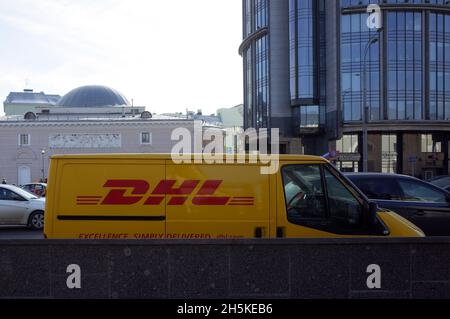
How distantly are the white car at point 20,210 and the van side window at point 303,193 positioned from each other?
11053 mm

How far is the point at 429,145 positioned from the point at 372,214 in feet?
166

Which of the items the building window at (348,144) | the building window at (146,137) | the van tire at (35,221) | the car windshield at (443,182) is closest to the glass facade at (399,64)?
the building window at (348,144)

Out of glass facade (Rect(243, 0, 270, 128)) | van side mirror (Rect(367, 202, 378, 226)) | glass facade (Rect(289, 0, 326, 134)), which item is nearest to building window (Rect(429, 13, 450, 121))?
glass facade (Rect(289, 0, 326, 134))

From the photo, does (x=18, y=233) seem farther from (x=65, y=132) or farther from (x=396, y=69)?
(x=65, y=132)

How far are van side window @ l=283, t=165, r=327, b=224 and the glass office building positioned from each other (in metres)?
42.9

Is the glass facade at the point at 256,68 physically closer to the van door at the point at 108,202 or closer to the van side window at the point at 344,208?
the van side window at the point at 344,208

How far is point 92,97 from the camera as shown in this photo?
85.2m

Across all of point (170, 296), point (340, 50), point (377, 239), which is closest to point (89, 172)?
point (170, 296)

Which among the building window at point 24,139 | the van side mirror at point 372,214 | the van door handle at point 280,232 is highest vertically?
the building window at point 24,139

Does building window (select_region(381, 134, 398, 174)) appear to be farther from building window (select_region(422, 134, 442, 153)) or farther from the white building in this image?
the white building

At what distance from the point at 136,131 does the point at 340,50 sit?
29667mm

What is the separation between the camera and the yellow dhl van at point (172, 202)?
5.21 metres

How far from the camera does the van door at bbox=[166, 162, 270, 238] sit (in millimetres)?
5246

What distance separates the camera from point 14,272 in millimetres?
4074
